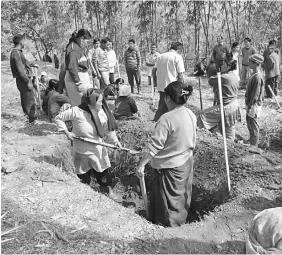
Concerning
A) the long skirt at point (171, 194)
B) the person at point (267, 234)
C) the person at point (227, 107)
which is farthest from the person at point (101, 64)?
the person at point (267, 234)

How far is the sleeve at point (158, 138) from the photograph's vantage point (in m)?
2.69

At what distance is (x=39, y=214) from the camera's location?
285 cm

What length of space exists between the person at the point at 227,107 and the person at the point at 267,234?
3220mm

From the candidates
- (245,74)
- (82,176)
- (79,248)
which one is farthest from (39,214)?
(245,74)

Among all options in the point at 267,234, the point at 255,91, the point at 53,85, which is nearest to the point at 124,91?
the point at 53,85

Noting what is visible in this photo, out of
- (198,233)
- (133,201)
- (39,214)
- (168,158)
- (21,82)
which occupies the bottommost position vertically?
(133,201)

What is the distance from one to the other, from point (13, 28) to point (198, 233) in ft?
50.6

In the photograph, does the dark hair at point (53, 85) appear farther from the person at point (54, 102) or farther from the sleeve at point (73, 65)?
the sleeve at point (73, 65)

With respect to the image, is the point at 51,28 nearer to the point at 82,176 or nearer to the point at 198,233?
the point at 82,176

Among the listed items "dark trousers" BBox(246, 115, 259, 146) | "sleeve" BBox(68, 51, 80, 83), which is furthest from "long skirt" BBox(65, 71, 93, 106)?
"dark trousers" BBox(246, 115, 259, 146)

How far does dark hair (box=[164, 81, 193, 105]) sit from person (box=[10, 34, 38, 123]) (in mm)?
3231

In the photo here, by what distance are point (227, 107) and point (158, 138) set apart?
223cm

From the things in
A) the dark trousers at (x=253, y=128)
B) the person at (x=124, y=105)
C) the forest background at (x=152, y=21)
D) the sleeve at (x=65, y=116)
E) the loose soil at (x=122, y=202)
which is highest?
the forest background at (x=152, y=21)

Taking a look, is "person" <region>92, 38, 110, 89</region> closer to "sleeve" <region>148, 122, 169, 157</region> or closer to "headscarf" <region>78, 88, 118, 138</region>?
"headscarf" <region>78, 88, 118, 138</region>
